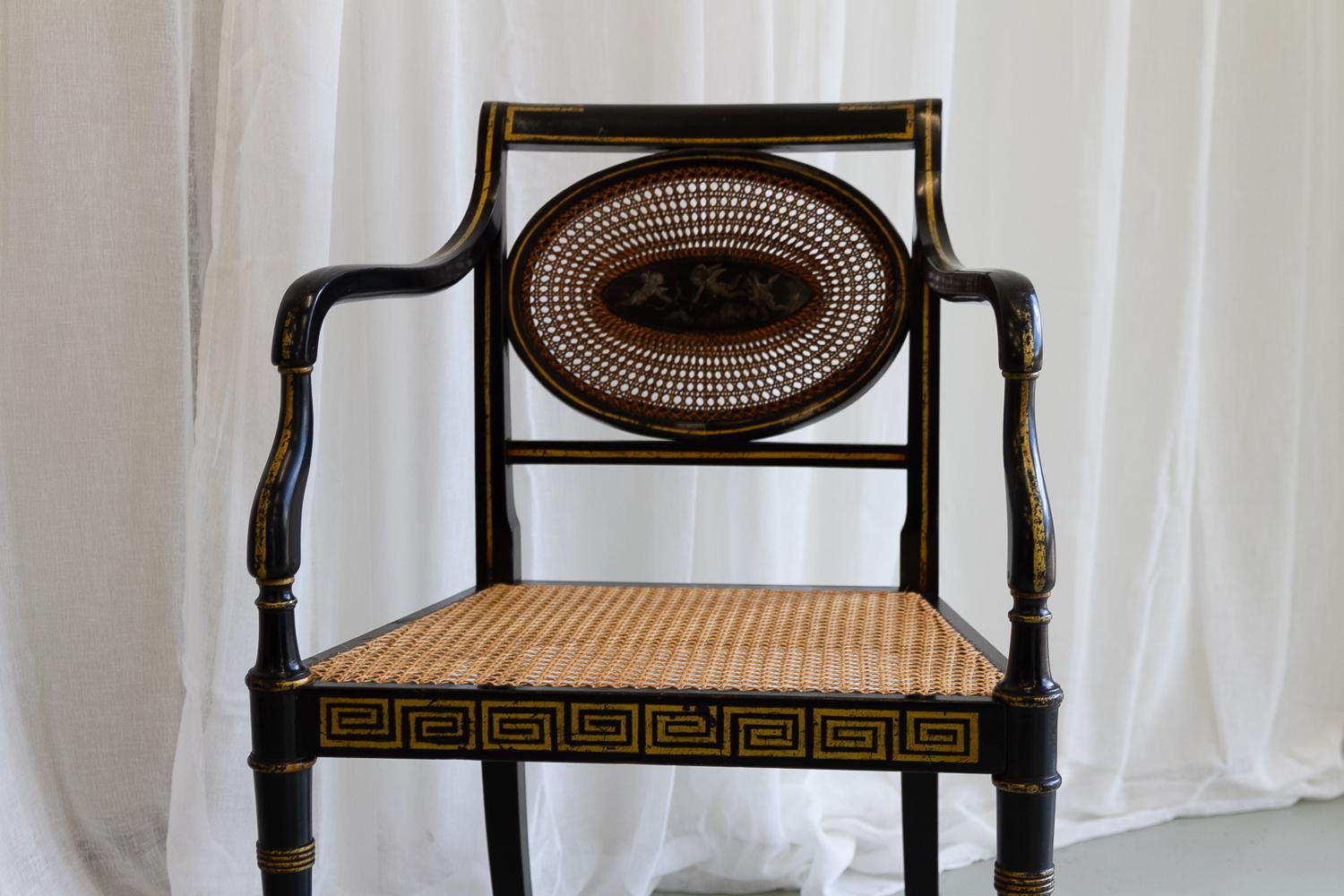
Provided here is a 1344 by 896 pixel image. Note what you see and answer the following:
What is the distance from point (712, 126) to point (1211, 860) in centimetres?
116

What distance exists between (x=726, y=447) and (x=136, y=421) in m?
0.70

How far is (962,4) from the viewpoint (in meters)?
1.76

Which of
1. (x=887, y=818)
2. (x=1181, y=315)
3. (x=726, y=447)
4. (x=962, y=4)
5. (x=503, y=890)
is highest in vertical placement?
(x=962, y=4)

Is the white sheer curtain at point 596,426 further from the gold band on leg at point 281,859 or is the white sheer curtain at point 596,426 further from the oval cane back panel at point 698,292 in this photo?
the gold band on leg at point 281,859

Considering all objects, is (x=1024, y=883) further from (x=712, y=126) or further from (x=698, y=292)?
(x=712, y=126)

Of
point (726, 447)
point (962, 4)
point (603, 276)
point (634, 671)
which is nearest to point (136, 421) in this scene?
point (603, 276)

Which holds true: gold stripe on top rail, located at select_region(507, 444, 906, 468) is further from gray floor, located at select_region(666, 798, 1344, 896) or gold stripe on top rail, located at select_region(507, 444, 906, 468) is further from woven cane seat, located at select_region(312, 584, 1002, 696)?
gray floor, located at select_region(666, 798, 1344, 896)

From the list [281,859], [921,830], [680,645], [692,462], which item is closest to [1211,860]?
[921,830]

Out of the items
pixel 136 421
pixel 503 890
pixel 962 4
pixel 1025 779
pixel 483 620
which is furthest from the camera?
pixel 962 4

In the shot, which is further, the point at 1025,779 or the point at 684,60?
the point at 684,60

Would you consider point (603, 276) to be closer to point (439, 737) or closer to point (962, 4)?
point (439, 737)

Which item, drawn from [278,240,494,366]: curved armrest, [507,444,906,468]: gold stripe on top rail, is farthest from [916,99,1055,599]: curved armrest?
[278,240,494,366]: curved armrest

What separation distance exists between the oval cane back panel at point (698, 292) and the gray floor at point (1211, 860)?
2.42 ft

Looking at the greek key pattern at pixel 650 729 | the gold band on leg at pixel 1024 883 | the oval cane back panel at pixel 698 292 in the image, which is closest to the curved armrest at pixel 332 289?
the oval cane back panel at pixel 698 292
